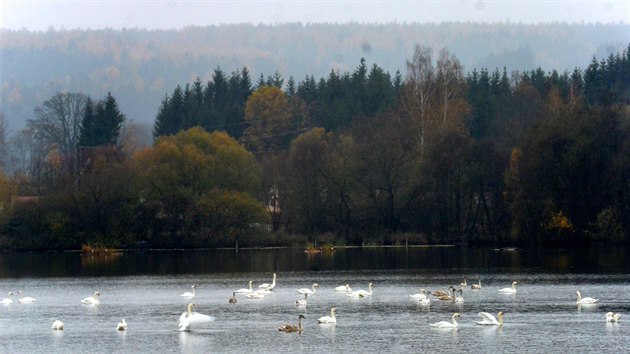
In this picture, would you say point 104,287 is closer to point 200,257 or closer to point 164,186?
point 200,257

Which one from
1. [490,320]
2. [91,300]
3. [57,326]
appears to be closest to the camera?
[490,320]

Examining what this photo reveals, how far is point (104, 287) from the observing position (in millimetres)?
56188

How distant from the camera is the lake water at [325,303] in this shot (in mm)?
35219

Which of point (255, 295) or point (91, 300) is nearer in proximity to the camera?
point (91, 300)

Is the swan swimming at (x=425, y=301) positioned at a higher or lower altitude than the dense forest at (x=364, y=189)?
lower

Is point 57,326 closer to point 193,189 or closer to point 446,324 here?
point 446,324

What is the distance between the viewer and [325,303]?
4709 cm

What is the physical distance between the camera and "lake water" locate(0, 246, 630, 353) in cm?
3522

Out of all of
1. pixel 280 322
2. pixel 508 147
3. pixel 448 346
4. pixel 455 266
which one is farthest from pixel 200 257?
pixel 448 346

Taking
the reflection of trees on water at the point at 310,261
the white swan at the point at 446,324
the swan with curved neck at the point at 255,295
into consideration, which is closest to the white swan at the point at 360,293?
the swan with curved neck at the point at 255,295

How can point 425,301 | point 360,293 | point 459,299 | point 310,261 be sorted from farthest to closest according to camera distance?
point 310,261 → point 360,293 → point 459,299 → point 425,301

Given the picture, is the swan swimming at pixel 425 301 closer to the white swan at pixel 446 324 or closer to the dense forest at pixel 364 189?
the white swan at pixel 446 324

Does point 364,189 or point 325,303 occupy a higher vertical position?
point 364,189

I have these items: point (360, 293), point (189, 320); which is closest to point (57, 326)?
point (189, 320)
